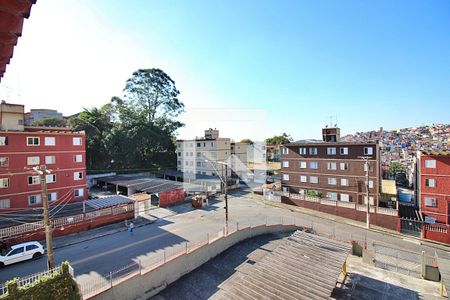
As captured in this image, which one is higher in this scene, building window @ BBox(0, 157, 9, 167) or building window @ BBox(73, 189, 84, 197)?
building window @ BBox(0, 157, 9, 167)

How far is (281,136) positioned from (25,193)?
7731 cm

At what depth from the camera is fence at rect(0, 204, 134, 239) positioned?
20594 millimetres

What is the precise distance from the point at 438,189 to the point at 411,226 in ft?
17.7

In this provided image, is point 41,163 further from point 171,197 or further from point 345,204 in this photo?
point 345,204

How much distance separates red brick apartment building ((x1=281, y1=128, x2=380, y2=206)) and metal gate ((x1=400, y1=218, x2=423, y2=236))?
4872 mm

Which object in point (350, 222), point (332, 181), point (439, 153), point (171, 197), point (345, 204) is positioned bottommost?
point (350, 222)

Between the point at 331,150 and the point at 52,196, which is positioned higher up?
the point at 331,150

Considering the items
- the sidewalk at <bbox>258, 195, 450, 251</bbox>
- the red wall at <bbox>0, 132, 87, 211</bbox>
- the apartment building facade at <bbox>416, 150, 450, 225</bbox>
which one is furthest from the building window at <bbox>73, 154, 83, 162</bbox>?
the apartment building facade at <bbox>416, 150, 450, 225</bbox>

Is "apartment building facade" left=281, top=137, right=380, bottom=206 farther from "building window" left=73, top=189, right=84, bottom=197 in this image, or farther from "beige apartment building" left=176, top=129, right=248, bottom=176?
"building window" left=73, top=189, right=84, bottom=197

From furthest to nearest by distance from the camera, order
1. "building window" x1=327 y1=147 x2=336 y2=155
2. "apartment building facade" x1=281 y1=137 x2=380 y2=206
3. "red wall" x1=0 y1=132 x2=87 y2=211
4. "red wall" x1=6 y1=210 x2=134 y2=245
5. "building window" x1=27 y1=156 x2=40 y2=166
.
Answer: "building window" x1=327 y1=147 x2=336 y2=155
"apartment building facade" x1=281 y1=137 x2=380 y2=206
"building window" x1=27 y1=156 x2=40 y2=166
"red wall" x1=0 y1=132 x2=87 y2=211
"red wall" x1=6 y1=210 x2=134 y2=245

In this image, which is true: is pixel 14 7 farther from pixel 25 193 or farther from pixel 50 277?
pixel 25 193

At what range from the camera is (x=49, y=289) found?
10906 mm

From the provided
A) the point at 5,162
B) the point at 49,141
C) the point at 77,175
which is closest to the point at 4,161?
the point at 5,162

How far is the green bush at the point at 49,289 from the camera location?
9.84 meters
